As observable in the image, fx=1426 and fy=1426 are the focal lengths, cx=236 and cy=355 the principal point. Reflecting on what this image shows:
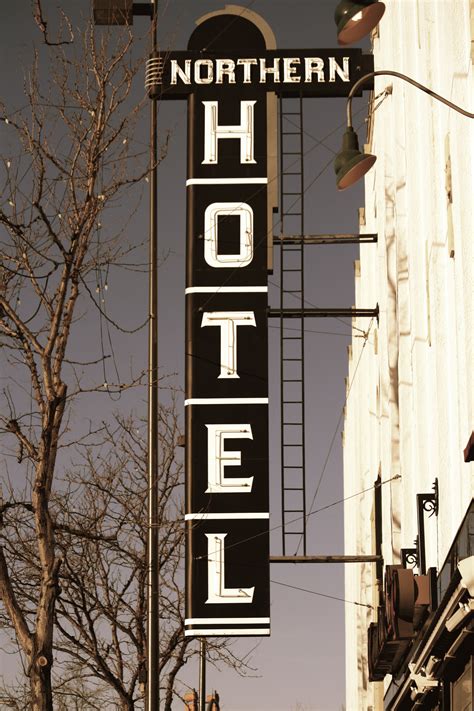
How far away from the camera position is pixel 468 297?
15516 millimetres

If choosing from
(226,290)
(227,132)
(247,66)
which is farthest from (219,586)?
(247,66)

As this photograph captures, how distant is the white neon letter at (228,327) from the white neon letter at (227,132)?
10.3 ft

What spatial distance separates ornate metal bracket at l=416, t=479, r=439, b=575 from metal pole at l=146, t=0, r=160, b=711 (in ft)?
12.6

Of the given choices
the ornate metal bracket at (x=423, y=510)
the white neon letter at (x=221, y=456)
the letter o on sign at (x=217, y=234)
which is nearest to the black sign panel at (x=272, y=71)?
the letter o on sign at (x=217, y=234)

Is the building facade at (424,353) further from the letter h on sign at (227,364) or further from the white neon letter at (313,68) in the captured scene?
the letter h on sign at (227,364)

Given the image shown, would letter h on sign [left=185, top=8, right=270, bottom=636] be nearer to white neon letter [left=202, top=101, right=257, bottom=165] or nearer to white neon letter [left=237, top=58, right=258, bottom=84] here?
white neon letter [left=202, top=101, right=257, bottom=165]

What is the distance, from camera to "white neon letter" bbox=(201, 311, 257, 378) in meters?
26.9

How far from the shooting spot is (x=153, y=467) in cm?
2197

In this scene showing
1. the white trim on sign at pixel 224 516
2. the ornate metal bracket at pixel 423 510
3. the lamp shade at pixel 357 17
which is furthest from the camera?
the white trim on sign at pixel 224 516

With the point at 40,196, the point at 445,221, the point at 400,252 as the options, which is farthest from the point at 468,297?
the point at 400,252

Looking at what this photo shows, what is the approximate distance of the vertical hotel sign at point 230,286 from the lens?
25938 mm

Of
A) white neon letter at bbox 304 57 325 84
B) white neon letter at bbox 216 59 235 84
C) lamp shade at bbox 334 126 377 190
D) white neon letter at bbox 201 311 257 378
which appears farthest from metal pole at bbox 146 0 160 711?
lamp shade at bbox 334 126 377 190

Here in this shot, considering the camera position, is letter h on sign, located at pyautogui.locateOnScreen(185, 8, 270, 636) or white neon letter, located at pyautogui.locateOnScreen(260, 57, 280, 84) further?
white neon letter, located at pyautogui.locateOnScreen(260, 57, 280, 84)

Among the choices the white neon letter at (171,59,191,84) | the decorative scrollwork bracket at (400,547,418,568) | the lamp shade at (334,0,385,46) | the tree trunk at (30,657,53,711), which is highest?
the white neon letter at (171,59,191,84)
